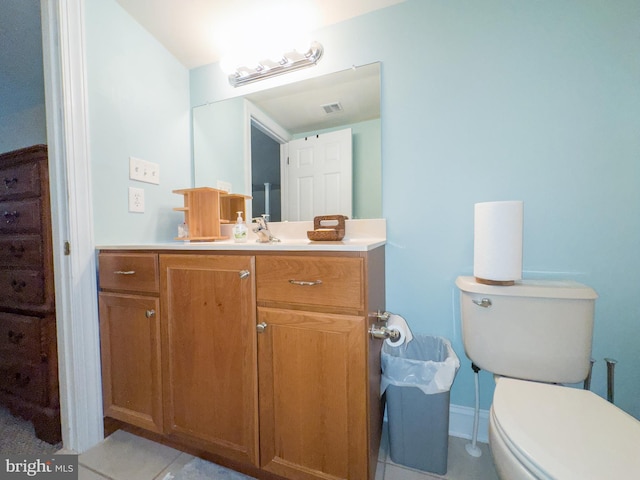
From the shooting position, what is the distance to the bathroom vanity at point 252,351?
78cm

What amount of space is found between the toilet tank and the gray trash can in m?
0.17

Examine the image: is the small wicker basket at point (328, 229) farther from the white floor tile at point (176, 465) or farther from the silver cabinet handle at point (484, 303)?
the white floor tile at point (176, 465)

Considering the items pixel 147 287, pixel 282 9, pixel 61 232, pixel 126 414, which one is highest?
pixel 282 9

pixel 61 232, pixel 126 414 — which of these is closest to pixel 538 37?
pixel 61 232

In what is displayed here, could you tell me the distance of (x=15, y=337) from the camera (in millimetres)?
1187

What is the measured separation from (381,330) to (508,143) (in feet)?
3.14

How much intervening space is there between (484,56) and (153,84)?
1.72 m

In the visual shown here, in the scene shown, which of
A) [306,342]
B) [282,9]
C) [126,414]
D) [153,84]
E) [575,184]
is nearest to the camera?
[306,342]

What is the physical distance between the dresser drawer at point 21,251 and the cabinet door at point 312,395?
1153mm

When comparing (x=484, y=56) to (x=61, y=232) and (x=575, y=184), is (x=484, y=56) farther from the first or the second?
(x=61, y=232)

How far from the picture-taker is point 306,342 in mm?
818

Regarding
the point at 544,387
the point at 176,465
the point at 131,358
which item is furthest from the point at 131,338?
the point at 544,387

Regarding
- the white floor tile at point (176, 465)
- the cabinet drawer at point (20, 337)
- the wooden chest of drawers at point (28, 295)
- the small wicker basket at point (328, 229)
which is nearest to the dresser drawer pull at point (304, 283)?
the small wicker basket at point (328, 229)

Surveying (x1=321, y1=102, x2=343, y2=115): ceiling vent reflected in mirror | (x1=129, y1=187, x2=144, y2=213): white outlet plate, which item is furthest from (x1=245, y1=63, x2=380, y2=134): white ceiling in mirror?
(x1=129, y1=187, x2=144, y2=213): white outlet plate
